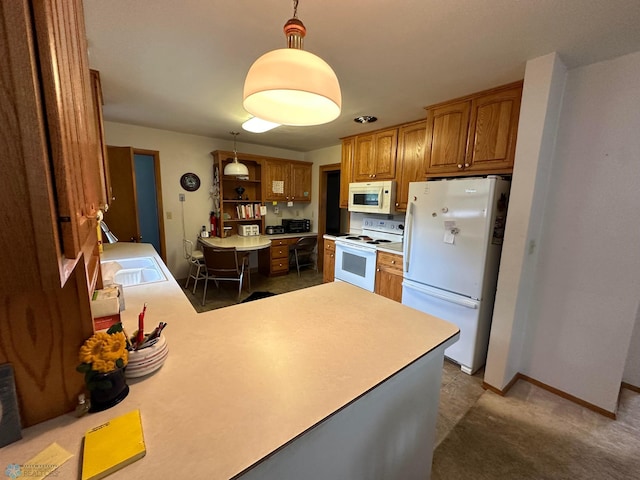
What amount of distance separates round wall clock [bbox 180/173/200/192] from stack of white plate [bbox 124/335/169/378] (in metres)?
3.66

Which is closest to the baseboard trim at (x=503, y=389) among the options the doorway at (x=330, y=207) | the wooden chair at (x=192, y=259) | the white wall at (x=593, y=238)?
the white wall at (x=593, y=238)

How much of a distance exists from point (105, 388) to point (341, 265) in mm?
2997

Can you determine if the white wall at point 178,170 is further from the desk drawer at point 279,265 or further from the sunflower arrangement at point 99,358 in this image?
the sunflower arrangement at point 99,358

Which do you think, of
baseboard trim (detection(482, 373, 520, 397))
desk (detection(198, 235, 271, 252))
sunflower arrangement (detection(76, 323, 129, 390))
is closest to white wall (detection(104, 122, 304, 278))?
desk (detection(198, 235, 271, 252))

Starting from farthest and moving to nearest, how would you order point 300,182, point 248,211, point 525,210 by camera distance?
point 300,182, point 248,211, point 525,210

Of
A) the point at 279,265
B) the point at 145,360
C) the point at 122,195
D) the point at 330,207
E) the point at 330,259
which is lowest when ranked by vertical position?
the point at 279,265

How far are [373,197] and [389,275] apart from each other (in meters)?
1.03

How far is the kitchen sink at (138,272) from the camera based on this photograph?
1.85 metres

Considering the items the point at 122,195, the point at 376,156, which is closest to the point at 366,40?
the point at 376,156

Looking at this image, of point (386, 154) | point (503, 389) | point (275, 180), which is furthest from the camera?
point (275, 180)

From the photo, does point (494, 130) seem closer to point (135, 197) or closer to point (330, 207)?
point (330, 207)

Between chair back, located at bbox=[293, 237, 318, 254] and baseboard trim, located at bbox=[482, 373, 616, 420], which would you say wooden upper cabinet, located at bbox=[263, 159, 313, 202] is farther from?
baseboard trim, located at bbox=[482, 373, 616, 420]

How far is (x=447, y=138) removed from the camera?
7.56 feet

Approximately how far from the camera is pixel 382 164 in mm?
3260
